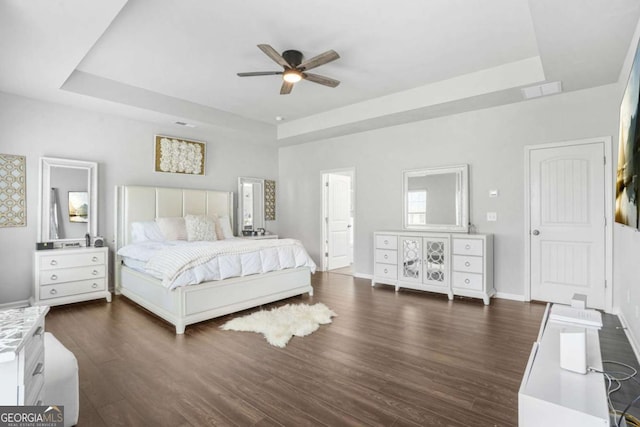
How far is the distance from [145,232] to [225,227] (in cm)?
123

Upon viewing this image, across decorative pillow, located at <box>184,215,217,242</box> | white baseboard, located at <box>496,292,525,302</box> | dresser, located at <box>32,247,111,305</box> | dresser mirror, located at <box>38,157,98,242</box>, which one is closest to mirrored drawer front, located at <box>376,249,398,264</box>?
white baseboard, located at <box>496,292,525,302</box>

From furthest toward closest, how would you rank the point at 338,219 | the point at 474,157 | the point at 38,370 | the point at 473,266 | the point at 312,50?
the point at 338,219 → the point at 474,157 → the point at 473,266 → the point at 312,50 → the point at 38,370

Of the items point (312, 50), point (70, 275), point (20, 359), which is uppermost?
point (312, 50)

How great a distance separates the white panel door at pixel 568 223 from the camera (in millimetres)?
3842

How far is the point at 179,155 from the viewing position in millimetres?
5602

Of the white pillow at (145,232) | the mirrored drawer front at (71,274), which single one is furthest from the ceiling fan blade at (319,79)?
the mirrored drawer front at (71,274)

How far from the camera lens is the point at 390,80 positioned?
424 cm

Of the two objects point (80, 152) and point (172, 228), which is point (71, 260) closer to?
point (172, 228)

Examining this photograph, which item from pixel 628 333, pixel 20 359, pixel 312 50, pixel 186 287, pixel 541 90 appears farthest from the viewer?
pixel 541 90

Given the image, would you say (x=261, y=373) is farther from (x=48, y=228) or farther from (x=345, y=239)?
(x=345, y=239)

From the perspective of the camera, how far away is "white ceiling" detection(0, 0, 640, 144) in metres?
2.62

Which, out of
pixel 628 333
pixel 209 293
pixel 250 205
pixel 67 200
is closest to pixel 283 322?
pixel 209 293

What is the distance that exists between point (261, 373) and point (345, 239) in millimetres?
4739

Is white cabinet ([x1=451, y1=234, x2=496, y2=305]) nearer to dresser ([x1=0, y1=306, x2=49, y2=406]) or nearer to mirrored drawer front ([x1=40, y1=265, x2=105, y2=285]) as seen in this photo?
dresser ([x1=0, y1=306, x2=49, y2=406])
